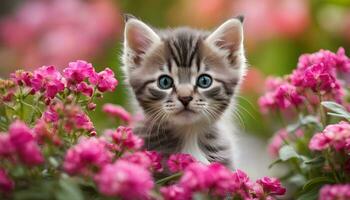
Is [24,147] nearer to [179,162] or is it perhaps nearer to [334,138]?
[179,162]

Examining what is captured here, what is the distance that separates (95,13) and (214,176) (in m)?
3.26

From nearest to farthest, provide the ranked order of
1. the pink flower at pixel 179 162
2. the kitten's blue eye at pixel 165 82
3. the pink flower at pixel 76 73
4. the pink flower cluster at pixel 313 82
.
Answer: the pink flower at pixel 179 162, the pink flower at pixel 76 73, the pink flower cluster at pixel 313 82, the kitten's blue eye at pixel 165 82

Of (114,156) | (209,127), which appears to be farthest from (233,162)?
(114,156)

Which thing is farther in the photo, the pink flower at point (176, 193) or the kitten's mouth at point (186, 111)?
the kitten's mouth at point (186, 111)

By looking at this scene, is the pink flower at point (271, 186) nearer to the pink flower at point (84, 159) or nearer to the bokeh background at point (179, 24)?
the pink flower at point (84, 159)

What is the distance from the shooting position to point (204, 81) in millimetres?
2336

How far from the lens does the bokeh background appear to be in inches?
170

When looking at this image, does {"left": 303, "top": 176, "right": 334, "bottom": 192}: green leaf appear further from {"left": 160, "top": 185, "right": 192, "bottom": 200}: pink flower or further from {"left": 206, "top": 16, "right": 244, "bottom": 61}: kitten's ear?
{"left": 206, "top": 16, "right": 244, "bottom": 61}: kitten's ear

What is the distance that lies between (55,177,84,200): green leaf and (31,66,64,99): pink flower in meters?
0.48

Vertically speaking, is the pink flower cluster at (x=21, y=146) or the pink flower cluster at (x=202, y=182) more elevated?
the pink flower cluster at (x=21, y=146)

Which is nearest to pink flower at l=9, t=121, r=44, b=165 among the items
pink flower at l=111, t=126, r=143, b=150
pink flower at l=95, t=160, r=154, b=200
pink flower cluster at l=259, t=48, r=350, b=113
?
pink flower at l=95, t=160, r=154, b=200

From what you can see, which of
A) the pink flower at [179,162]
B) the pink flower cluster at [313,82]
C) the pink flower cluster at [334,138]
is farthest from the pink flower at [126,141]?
the pink flower cluster at [313,82]

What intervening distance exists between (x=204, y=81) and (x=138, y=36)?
0.35m

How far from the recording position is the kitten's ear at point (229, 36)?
7.86 ft
